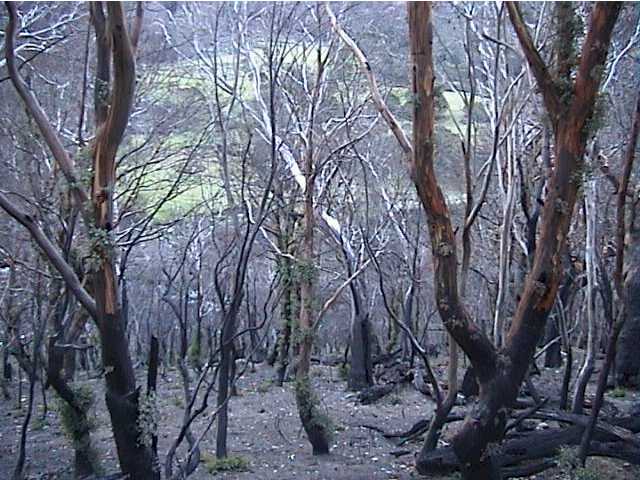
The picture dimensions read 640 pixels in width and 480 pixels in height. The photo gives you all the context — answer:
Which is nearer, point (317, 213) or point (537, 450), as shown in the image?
point (537, 450)

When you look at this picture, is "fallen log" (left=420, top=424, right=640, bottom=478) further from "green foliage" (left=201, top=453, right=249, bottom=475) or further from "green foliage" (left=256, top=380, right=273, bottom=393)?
"green foliage" (left=256, top=380, right=273, bottom=393)

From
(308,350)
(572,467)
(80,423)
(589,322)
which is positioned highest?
(589,322)

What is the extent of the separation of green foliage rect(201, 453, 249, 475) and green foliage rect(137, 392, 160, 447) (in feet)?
5.91

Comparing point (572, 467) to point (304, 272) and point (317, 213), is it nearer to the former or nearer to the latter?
point (304, 272)

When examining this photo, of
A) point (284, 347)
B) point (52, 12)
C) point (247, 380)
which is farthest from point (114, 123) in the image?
point (247, 380)

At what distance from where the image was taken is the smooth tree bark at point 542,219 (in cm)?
448

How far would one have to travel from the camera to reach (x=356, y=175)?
1373cm

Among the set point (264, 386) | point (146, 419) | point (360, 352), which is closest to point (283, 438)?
point (360, 352)

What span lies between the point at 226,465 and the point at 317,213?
11.3 feet

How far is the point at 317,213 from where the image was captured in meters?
9.11

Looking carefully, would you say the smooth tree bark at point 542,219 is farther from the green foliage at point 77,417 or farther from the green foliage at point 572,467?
the green foliage at point 77,417

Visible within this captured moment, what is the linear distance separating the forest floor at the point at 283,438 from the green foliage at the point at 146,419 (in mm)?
1680

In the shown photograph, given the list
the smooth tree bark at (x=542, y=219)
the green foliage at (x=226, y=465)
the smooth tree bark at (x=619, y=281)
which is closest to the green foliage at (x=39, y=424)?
the green foliage at (x=226, y=465)

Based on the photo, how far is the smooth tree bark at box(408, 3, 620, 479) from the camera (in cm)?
448
